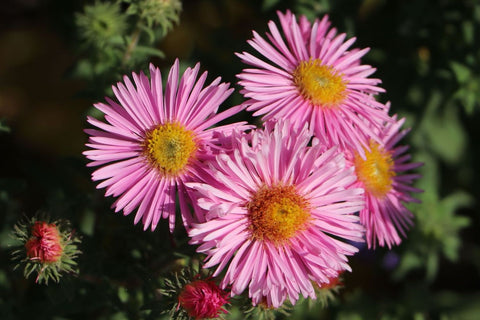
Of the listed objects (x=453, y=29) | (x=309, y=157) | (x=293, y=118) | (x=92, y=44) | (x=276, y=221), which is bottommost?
(x=276, y=221)

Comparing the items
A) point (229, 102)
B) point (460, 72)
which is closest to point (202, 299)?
point (229, 102)

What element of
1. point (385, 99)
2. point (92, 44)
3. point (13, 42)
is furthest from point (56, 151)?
point (385, 99)

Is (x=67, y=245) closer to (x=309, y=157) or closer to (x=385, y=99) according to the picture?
(x=309, y=157)

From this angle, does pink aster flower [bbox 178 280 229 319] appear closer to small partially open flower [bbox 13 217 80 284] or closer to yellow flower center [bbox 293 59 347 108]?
small partially open flower [bbox 13 217 80 284]

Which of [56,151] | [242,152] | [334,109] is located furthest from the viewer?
[56,151]

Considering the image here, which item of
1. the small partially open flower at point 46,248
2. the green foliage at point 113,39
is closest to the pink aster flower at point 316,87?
the green foliage at point 113,39

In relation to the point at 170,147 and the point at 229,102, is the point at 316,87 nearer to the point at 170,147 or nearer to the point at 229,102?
the point at 170,147

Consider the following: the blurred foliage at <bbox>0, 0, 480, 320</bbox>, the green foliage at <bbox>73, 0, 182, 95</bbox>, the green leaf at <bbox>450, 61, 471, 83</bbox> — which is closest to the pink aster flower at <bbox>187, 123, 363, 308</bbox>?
the blurred foliage at <bbox>0, 0, 480, 320</bbox>
